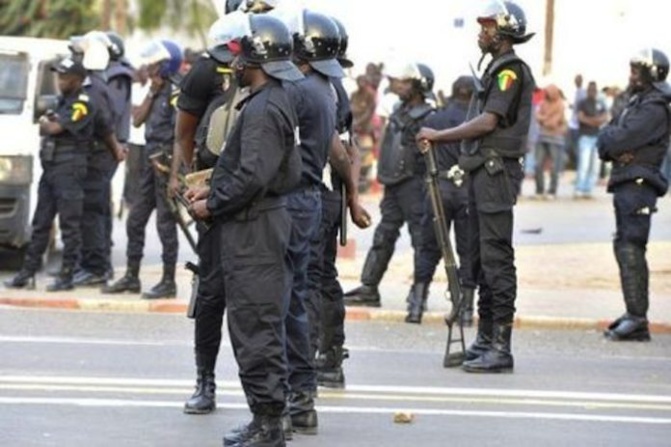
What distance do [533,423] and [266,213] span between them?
218 centimetres

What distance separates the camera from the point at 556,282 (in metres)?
17.8

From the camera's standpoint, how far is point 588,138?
31.4 m

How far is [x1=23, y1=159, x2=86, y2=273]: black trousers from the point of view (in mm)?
15766

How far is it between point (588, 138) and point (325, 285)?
21052 millimetres

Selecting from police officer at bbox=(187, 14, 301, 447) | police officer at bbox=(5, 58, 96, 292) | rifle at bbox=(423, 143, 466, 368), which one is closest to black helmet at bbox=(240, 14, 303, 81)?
police officer at bbox=(187, 14, 301, 447)

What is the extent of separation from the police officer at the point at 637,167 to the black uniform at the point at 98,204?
429 centimetres

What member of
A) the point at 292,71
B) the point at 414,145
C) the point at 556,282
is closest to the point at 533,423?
the point at 292,71

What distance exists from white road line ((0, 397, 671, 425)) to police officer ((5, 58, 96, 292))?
5376 millimetres

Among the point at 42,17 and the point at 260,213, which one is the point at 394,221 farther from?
the point at 42,17

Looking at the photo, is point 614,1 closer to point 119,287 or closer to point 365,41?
point 365,41

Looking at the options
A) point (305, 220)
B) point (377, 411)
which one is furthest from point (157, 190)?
point (305, 220)

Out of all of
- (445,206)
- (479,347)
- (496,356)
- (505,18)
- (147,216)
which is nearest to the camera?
(505,18)

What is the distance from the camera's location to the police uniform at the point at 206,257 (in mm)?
9648

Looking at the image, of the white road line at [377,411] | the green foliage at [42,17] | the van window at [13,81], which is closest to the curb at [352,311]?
the van window at [13,81]
